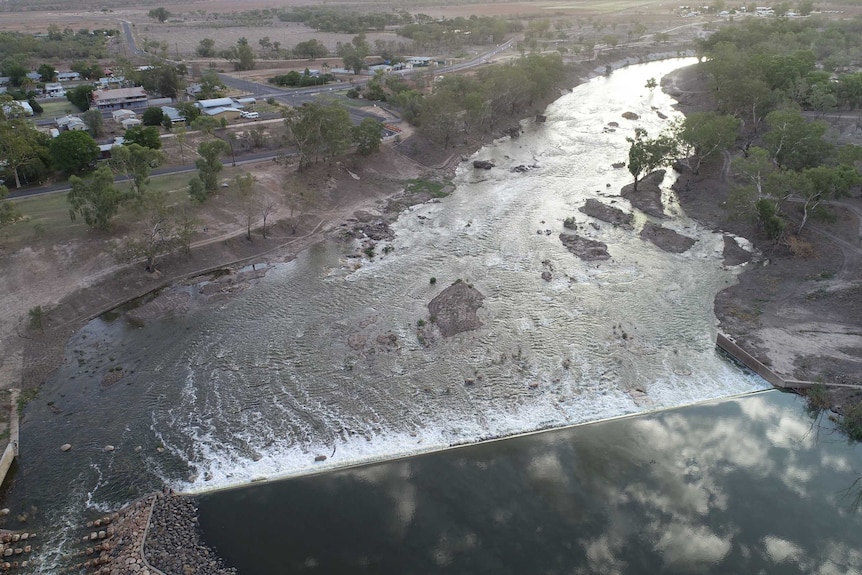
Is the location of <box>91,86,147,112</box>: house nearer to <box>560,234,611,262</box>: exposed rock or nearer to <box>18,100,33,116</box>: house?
<box>18,100,33,116</box>: house

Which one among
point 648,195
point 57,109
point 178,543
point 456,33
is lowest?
point 178,543

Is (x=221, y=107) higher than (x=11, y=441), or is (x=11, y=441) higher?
(x=221, y=107)

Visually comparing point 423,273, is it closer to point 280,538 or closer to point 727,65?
point 280,538

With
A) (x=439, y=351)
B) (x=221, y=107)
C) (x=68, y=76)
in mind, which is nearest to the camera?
(x=439, y=351)

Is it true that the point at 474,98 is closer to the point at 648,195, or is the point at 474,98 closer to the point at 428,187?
the point at 428,187

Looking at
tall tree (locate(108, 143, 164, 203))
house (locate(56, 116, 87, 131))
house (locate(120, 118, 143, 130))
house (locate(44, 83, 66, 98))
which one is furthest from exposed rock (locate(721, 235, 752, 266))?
house (locate(44, 83, 66, 98))

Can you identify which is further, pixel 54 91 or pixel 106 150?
pixel 54 91

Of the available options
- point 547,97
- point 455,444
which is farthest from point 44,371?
point 547,97

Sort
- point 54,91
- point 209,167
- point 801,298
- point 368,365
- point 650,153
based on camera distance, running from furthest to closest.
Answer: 1. point 54,91
2. point 650,153
3. point 209,167
4. point 801,298
5. point 368,365

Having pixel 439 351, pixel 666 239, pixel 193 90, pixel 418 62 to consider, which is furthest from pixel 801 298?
pixel 418 62
